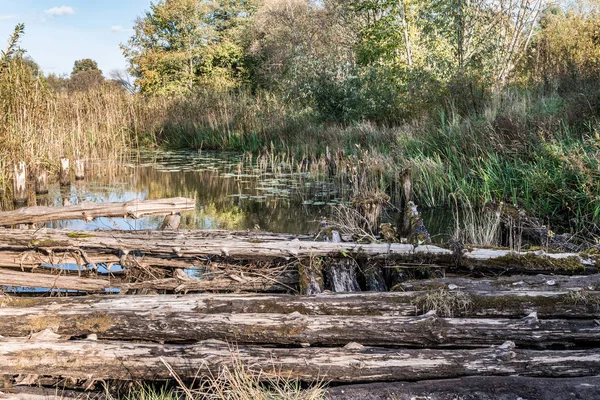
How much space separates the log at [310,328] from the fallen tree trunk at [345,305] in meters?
0.08

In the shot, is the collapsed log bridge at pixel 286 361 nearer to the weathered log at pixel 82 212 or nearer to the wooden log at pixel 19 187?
the weathered log at pixel 82 212

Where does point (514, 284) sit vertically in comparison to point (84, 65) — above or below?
below


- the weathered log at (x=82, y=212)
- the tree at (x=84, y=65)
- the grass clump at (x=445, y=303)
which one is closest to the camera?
the grass clump at (x=445, y=303)

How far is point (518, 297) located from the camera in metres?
3.50

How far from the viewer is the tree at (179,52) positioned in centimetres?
3198

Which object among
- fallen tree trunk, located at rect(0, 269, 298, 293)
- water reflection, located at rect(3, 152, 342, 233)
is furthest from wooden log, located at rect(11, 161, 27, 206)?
fallen tree trunk, located at rect(0, 269, 298, 293)

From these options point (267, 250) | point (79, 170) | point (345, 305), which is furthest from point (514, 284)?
point (79, 170)

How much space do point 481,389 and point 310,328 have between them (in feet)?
3.53

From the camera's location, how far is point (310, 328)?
3.22 metres

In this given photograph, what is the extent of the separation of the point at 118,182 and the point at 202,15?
2490 cm

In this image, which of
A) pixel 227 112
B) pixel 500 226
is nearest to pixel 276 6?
pixel 227 112

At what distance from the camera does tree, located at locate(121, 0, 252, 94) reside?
3198 centimetres

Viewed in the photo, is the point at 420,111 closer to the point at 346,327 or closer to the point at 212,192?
the point at 212,192

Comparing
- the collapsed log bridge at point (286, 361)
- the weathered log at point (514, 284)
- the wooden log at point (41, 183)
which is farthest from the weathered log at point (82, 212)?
the wooden log at point (41, 183)
